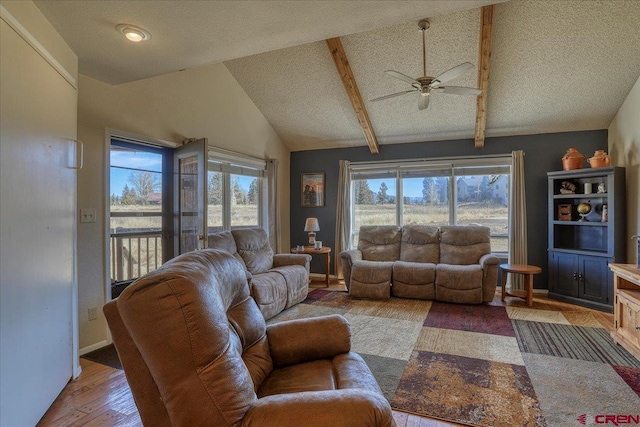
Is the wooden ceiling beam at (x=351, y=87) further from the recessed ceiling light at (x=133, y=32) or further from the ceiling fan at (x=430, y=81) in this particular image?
the recessed ceiling light at (x=133, y=32)

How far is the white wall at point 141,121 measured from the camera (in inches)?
111

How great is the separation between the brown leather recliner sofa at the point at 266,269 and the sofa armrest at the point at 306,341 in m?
1.66


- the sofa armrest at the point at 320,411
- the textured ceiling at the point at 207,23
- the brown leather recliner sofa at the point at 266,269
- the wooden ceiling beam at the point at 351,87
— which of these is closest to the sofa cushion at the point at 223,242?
the brown leather recliner sofa at the point at 266,269

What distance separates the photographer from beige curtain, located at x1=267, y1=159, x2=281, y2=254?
534 centimetres

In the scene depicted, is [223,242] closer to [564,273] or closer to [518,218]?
[518,218]

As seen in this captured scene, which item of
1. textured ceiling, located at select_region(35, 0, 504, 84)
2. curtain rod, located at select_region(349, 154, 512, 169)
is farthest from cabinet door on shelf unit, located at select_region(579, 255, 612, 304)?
textured ceiling, located at select_region(35, 0, 504, 84)

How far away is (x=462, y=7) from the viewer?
6.49ft

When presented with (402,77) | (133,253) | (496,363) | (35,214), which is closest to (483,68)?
(402,77)

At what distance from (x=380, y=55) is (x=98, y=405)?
408 centimetres

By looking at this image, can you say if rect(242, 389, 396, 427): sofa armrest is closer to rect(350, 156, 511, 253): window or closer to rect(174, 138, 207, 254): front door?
rect(174, 138, 207, 254): front door

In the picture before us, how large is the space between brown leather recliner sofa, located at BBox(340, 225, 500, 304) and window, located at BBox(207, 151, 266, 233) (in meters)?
1.62

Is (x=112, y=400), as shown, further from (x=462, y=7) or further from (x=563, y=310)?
(x=563, y=310)

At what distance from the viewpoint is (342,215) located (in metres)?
5.71

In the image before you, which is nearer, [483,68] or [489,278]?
[483,68]
